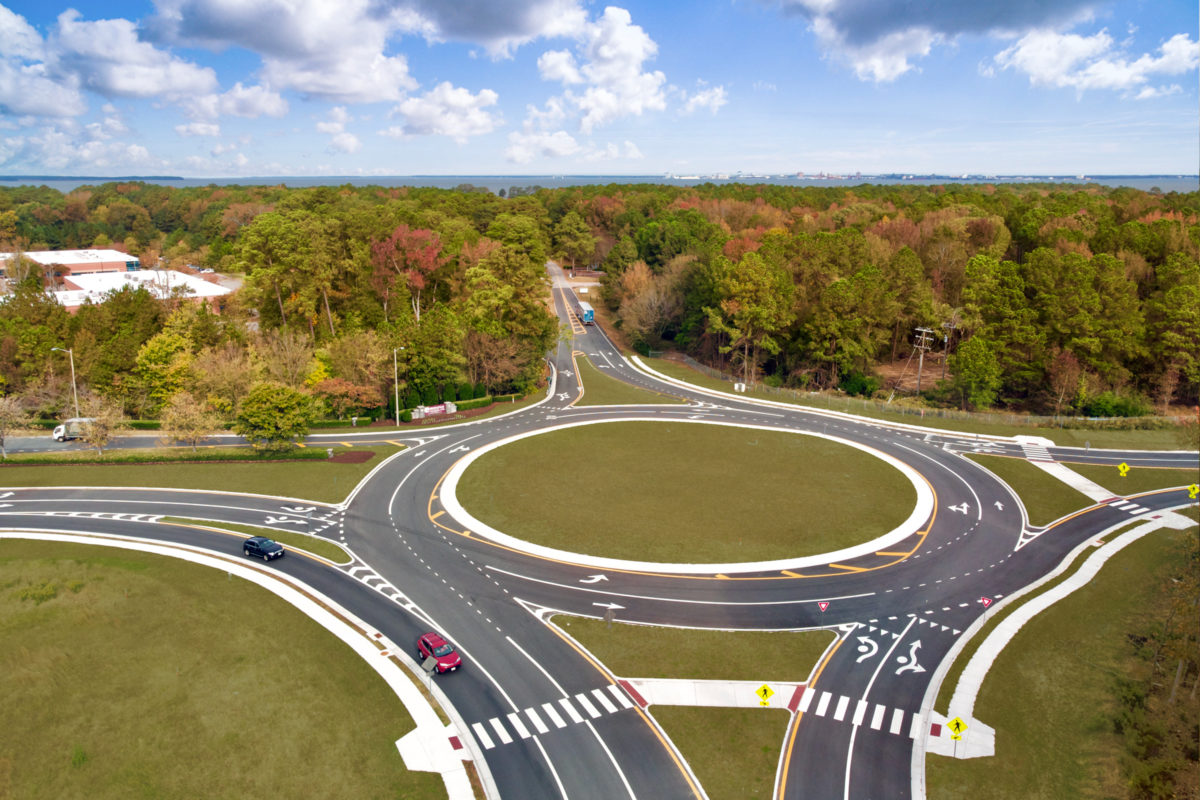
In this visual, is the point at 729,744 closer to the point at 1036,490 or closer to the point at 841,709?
the point at 841,709

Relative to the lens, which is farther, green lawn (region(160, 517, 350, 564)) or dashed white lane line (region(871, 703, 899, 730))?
green lawn (region(160, 517, 350, 564))

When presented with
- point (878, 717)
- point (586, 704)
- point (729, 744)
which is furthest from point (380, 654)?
point (878, 717)

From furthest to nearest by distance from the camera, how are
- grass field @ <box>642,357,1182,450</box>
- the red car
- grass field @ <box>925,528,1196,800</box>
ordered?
grass field @ <box>642,357,1182,450</box>
the red car
grass field @ <box>925,528,1196,800</box>

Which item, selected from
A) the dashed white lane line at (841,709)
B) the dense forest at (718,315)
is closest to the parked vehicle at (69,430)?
the dense forest at (718,315)

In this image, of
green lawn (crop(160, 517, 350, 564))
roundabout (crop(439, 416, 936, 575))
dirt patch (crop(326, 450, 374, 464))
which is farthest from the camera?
dirt patch (crop(326, 450, 374, 464))

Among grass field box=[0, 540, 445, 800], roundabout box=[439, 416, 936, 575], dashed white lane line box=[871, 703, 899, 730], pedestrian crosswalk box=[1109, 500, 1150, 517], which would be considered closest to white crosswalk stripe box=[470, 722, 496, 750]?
grass field box=[0, 540, 445, 800]

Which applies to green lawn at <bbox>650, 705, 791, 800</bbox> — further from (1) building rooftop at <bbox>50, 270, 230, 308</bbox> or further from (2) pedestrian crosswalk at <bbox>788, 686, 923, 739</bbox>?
(1) building rooftop at <bbox>50, 270, 230, 308</bbox>
